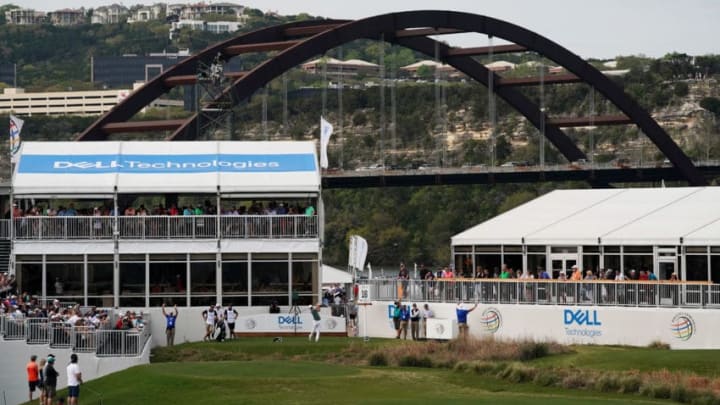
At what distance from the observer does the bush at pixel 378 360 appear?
146 feet

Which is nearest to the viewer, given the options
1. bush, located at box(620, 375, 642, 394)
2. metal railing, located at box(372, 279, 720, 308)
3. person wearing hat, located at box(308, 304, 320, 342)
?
bush, located at box(620, 375, 642, 394)

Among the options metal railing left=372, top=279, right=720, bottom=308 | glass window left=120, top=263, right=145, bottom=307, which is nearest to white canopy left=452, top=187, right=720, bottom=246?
metal railing left=372, top=279, right=720, bottom=308

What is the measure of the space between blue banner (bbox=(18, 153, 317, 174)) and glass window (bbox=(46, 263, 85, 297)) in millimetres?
3358

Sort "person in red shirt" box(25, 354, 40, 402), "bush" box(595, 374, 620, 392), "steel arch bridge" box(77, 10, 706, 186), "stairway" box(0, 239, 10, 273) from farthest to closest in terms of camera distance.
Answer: "steel arch bridge" box(77, 10, 706, 186), "stairway" box(0, 239, 10, 273), "person in red shirt" box(25, 354, 40, 402), "bush" box(595, 374, 620, 392)

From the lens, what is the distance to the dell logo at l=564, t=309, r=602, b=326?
47.8 meters

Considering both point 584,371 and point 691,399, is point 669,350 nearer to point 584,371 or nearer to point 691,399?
point 584,371

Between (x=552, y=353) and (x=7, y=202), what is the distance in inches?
974

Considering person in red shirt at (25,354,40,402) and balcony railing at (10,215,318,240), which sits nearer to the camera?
person in red shirt at (25,354,40,402)

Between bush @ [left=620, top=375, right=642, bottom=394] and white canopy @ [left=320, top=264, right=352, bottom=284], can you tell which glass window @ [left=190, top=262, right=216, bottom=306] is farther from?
bush @ [left=620, top=375, right=642, bottom=394]

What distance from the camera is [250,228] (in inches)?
2183

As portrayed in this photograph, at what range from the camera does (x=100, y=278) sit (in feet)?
180

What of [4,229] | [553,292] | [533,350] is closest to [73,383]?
[533,350]

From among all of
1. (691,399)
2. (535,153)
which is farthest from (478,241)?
(535,153)

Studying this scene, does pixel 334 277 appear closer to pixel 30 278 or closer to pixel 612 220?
pixel 30 278
